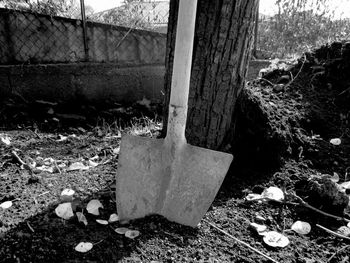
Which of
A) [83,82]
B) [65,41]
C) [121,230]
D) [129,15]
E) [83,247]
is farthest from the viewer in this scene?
[129,15]

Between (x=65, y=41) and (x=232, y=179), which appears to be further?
(x=65, y=41)

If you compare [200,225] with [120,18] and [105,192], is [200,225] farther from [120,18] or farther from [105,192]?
[120,18]

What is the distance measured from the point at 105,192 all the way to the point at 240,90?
3.02 feet

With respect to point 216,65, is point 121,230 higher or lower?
lower

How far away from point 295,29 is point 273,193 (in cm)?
439

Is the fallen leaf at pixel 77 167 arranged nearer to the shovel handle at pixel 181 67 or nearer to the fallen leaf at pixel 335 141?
the shovel handle at pixel 181 67

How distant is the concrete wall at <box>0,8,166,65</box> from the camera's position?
281 centimetres

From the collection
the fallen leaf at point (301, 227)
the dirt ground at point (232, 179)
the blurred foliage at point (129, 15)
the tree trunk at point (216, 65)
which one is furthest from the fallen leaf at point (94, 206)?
the blurred foliage at point (129, 15)

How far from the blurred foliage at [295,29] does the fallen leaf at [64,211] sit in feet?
14.2

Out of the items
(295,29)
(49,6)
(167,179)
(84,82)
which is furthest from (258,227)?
(295,29)

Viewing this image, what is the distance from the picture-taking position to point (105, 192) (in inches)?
59.3

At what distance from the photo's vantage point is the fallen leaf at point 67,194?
4.61 feet

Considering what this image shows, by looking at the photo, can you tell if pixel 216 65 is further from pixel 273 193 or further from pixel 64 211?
pixel 64 211

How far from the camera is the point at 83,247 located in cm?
114
